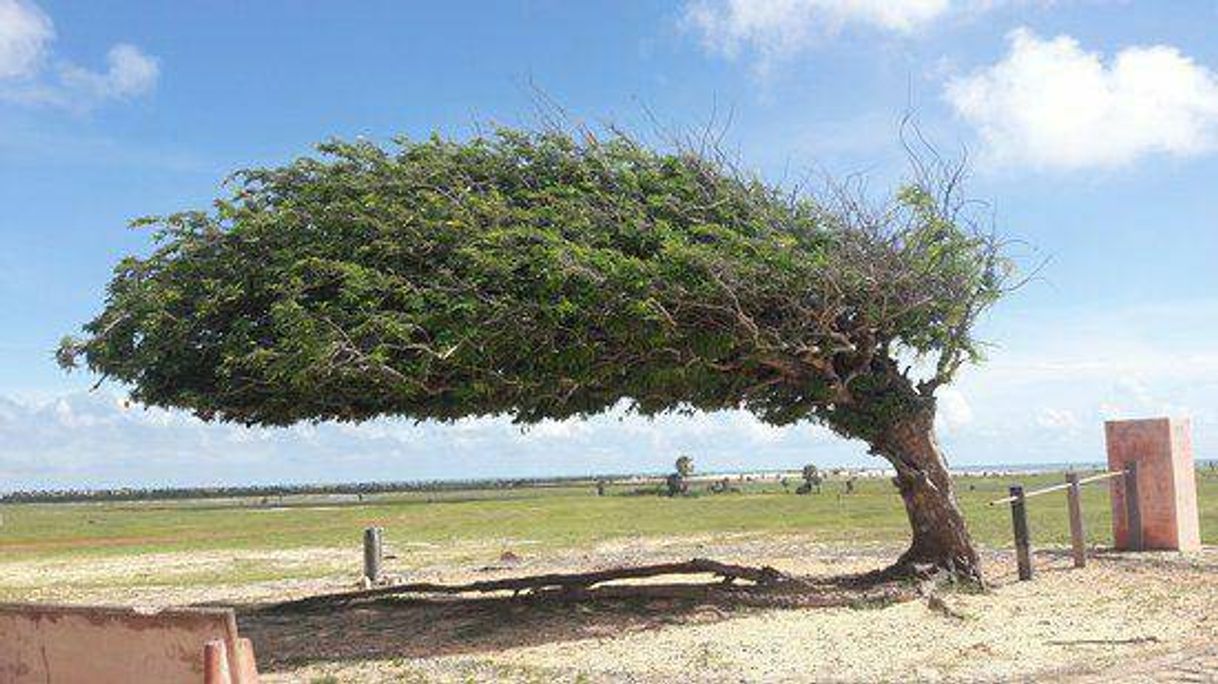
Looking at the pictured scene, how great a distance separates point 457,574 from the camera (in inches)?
1052

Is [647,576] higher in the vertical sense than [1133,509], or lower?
lower

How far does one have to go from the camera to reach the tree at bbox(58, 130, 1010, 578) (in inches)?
599

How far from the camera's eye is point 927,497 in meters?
19.4

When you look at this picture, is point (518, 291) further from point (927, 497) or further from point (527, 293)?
point (927, 497)

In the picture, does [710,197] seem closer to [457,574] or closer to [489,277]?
[489,277]

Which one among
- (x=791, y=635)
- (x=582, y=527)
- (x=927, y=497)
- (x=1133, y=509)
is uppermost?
(x=927, y=497)

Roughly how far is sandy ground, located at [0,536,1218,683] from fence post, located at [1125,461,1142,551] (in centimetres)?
126

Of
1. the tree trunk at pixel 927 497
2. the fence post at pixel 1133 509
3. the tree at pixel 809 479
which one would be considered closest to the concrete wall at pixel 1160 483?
the fence post at pixel 1133 509

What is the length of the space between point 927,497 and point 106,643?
1371cm

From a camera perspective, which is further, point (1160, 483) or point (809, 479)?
point (809, 479)

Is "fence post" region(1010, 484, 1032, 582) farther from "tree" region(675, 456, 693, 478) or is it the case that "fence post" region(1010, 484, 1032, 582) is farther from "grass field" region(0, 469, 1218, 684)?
"tree" region(675, 456, 693, 478)

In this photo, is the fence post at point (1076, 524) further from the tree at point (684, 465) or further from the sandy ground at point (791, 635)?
the tree at point (684, 465)

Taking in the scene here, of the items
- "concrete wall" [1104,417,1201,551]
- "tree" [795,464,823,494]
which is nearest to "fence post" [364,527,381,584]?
"concrete wall" [1104,417,1201,551]

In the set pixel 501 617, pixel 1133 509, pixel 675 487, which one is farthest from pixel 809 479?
pixel 501 617
